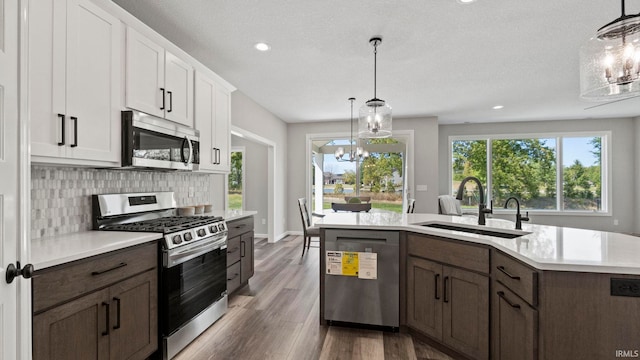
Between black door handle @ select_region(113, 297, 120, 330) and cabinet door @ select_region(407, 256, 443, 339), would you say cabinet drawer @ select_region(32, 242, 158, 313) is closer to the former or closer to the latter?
black door handle @ select_region(113, 297, 120, 330)

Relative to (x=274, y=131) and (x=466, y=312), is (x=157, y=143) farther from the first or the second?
(x=274, y=131)

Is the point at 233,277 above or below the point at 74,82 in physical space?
below

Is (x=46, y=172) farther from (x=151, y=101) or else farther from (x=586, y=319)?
(x=586, y=319)

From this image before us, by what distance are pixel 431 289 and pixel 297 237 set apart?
4495 millimetres

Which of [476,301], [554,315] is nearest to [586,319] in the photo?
[554,315]

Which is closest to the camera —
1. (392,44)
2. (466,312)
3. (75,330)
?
(75,330)

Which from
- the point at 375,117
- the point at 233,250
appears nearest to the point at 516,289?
the point at 375,117

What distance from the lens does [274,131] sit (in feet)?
19.8

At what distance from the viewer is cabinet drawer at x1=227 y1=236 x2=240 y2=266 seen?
117 inches

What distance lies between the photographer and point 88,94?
5.86ft

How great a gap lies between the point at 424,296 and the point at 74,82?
266 centimetres

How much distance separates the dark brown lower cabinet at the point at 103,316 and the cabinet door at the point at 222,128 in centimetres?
155

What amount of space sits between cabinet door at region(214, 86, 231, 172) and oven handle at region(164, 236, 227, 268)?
96 centimetres

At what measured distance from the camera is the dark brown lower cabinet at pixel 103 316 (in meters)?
1.32
